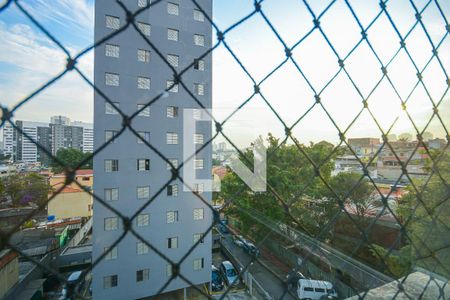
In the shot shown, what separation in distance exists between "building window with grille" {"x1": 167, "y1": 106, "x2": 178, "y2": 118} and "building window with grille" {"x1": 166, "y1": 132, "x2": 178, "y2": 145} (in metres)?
0.22

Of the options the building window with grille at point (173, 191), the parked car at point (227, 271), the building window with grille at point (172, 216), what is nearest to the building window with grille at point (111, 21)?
the building window with grille at point (173, 191)

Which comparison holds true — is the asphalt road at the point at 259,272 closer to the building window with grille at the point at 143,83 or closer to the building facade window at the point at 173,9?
the building window with grille at the point at 143,83

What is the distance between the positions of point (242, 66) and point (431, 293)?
26.9 inches

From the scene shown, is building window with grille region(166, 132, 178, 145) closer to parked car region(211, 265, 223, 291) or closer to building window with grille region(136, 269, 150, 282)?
building window with grille region(136, 269, 150, 282)

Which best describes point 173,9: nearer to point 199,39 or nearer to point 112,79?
point 199,39

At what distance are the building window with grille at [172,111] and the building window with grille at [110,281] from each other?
7.39ft

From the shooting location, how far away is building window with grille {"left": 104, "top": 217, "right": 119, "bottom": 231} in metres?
2.78

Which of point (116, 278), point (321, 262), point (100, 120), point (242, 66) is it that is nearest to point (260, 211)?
point (321, 262)

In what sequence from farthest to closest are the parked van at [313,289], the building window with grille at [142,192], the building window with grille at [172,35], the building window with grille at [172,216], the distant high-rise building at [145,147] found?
the parked van at [313,289]
the building window with grille at [172,216]
the building window with grille at [142,192]
the building window with grille at [172,35]
the distant high-rise building at [145,147]

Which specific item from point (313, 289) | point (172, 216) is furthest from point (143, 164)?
point (313, 289)

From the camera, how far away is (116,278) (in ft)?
10.5

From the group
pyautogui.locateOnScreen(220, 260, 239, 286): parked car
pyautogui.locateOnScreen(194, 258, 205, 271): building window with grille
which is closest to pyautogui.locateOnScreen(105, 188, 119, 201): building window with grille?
pyautogui.locateOnScreen(194, 258, 205, 271): building window with grille

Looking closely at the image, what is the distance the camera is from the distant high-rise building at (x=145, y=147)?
8.34ft

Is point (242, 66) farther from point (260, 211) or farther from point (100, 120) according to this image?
point (260, 211)
